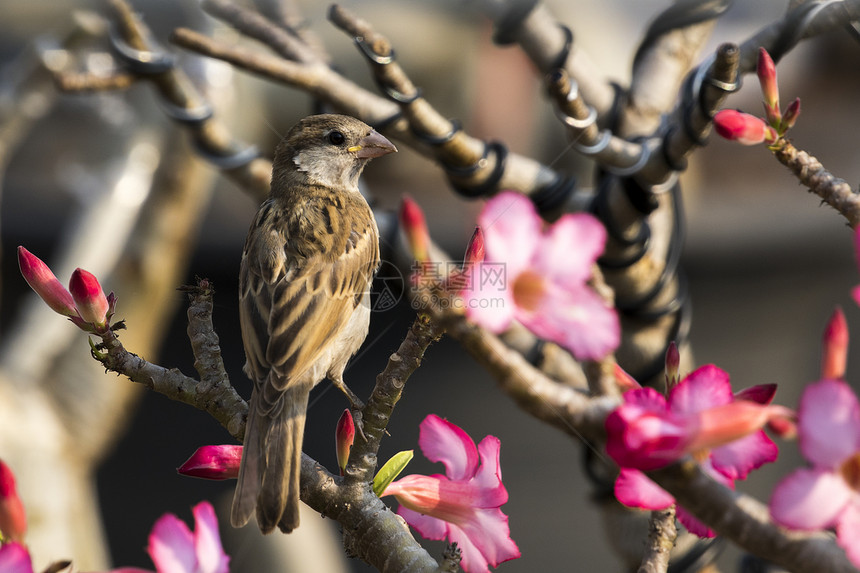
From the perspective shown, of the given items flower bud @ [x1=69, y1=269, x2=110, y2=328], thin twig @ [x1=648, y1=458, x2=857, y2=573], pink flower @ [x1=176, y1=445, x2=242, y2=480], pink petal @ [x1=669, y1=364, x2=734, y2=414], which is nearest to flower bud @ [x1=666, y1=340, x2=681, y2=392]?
pink petal @ [x1=669, y1=364, x2=734, y2=414]

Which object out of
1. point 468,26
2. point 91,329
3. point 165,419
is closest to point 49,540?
point 165,419

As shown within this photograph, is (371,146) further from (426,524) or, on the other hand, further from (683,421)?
(683,421)

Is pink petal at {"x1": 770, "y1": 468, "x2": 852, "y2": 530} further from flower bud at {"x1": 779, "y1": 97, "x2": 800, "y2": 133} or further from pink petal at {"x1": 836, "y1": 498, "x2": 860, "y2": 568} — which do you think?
flower bud at {"x1": 779, "y1": 97, "x2": 800, "y2": 133}

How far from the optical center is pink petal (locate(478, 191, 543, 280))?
0.50m

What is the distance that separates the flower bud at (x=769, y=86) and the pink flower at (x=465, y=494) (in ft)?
1.53

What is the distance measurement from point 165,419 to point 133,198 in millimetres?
942

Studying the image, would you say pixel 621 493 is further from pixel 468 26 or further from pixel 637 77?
pixel 468 26

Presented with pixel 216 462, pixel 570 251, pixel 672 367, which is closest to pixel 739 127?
pixel 672 367

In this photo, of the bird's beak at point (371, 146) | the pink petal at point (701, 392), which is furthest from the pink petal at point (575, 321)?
the bird's beak at point (371, 146)

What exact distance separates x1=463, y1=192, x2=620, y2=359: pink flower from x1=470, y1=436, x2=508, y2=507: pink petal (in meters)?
→ 0.23

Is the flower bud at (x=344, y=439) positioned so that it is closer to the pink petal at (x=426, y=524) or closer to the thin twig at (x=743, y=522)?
the pink petal at (x=426, y=524)

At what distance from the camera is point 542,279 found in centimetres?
53

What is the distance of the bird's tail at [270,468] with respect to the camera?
64cm

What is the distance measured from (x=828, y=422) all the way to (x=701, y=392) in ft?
0.39
